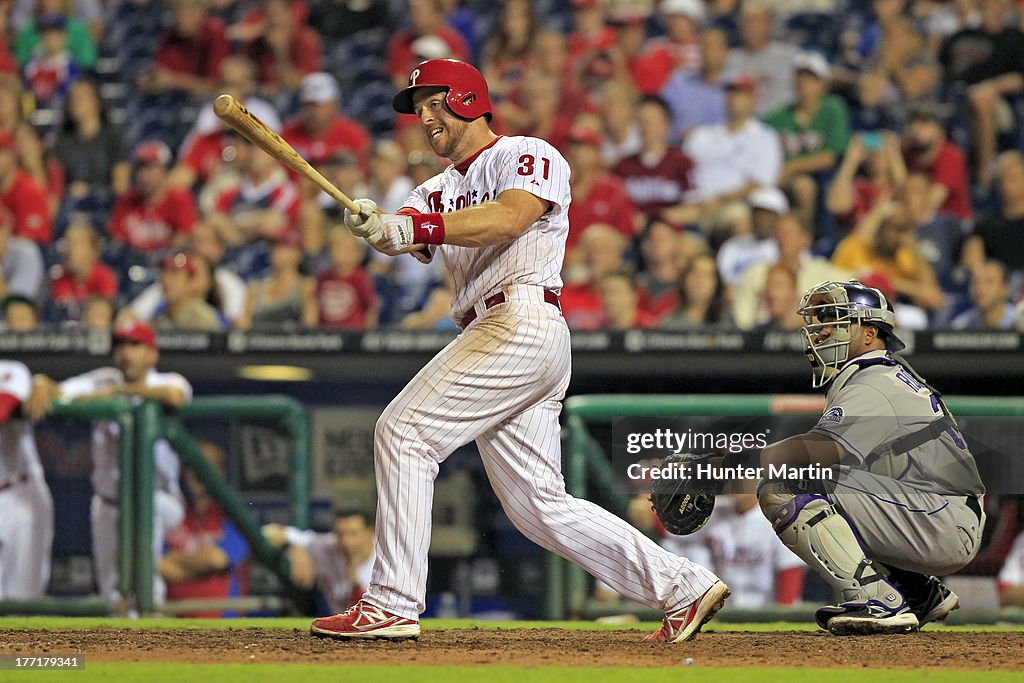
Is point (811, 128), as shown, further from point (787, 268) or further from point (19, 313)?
point (19, 313)

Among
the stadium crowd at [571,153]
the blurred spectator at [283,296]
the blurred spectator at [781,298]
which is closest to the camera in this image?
the blurred spectator at [781,298]

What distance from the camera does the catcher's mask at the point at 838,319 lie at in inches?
176

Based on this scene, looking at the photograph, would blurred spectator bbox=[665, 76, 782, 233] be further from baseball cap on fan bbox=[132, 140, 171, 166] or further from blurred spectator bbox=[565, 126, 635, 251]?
baseball cap on fan bbox=[132, 140, 171, 166]

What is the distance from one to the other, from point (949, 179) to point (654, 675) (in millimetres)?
5840

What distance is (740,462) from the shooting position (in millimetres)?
Result: 4578

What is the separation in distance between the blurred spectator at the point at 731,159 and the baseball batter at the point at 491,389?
4.56 metres

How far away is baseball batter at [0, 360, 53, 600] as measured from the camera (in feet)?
20.1

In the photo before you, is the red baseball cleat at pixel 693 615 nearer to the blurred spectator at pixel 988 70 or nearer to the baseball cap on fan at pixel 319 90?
the blurred spectator at pixel 988 70

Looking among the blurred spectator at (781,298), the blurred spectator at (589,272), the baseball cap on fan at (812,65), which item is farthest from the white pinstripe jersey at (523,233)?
the baseball cap on fan at (812,65)

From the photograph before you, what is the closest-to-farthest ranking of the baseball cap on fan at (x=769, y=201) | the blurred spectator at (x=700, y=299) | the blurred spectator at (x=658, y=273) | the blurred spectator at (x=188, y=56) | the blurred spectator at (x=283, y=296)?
the blurred spectator at (x=700, y=299) < the blurred spectator at (x=658, y=273) < the blurred spectator at (x=283, y=296) < the baseball cap on fan at (x=769, y=201) < the blurred spectator at (x=188, y=56)

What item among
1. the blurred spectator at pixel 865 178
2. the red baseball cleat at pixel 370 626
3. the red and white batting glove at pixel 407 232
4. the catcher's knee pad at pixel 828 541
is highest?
the blurred spectator at pixel 865 178

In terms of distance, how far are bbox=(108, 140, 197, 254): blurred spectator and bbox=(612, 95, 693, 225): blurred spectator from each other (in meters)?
2.62

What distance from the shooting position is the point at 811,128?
9133 millimetres

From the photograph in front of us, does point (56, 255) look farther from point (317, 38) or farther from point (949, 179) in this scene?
point (949, 179)
